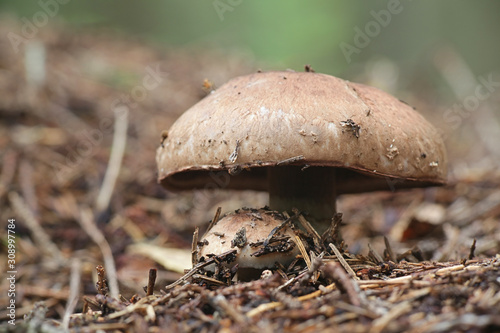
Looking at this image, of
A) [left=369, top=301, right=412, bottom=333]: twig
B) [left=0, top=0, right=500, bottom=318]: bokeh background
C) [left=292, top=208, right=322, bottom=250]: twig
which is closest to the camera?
[left=369, top=301, right=412, bottom=333]: twig

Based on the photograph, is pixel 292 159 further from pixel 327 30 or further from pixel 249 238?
pixel 327 30

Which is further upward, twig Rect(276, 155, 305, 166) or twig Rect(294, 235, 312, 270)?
twig Rect(276, 155, 305, 166)

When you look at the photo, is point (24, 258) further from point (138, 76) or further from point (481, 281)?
point (138, 76)

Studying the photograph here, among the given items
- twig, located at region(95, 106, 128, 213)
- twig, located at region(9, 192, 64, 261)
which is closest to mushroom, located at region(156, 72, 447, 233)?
twig, located at region(9, 192, 64, 261)

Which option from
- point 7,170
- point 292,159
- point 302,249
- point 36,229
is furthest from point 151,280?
point 7,170

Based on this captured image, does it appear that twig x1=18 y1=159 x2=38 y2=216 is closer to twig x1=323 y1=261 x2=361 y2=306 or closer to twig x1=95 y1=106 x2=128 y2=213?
twig x1=95 y1=106 x2=128 y2=213

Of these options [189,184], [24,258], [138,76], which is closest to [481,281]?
Answer: [189,184]
